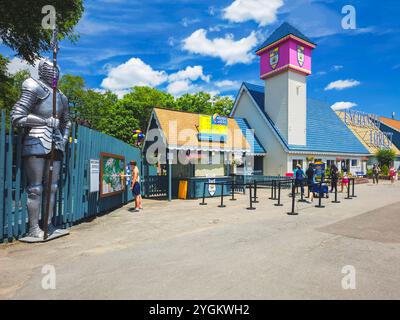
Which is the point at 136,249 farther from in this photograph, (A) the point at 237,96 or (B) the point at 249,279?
(A) the point at 237,96

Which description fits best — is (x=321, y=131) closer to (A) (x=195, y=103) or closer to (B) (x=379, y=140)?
(B) (x=379, y=140)

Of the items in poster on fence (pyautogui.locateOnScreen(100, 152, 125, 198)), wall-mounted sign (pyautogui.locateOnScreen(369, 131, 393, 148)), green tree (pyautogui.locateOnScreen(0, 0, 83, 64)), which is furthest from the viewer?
wall-mounted sign (pyautogui.locateOnScreen(369, 131, 393, 148))

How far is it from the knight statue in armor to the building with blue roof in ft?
61.1

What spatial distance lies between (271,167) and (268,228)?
53.7 ft

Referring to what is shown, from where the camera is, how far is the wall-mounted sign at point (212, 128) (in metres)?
15.8

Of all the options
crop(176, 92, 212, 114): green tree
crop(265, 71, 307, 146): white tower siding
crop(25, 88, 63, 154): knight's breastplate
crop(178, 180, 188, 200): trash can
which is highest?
crop(176, 92, 212, 114): green tree

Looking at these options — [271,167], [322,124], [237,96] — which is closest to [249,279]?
[271,167]

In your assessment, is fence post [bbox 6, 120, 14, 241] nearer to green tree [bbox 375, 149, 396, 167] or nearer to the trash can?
the trash can

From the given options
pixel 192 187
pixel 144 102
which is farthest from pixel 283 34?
pixel 144 102

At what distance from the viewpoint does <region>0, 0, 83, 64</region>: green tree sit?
42.0 feet

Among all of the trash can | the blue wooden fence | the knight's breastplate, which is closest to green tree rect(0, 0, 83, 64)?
the blue wooden fence

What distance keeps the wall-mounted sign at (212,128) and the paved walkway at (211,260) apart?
27.0 feet

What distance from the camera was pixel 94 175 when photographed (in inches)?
323

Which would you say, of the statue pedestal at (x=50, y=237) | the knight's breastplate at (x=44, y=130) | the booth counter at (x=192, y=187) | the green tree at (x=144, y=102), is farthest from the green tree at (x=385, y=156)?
the knight's breastplate at (x=44, y=130)
